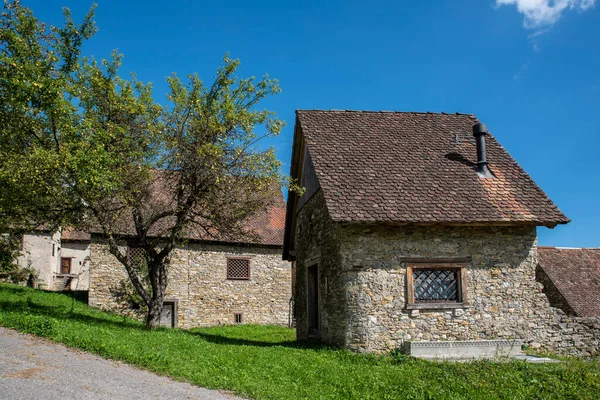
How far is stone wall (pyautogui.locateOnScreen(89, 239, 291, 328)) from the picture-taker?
22234 millimetres

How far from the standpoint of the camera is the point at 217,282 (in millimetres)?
24047

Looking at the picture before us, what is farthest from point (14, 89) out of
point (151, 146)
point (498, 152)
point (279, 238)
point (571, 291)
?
point (571, 291)

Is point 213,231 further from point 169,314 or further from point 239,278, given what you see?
point 169,314

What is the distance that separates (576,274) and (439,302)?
1430 centimetres

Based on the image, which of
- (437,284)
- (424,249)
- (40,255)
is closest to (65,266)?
(40,255)

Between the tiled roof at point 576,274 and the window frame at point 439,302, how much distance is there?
38.6ft

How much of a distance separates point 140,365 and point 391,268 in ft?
19.3

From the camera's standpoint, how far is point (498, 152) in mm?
15117

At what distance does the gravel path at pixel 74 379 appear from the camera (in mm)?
6965

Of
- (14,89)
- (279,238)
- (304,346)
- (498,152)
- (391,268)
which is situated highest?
(14,89)

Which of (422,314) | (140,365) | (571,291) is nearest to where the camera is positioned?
(140,365)

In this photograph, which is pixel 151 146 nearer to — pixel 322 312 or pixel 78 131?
pixel 78 131

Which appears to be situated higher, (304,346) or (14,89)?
(14,89)

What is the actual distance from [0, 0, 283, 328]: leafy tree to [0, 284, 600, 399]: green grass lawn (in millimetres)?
3178
